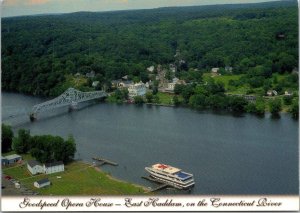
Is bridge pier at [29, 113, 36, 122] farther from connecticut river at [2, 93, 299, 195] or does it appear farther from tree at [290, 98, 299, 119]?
tree at [290, 98, 299, 119]

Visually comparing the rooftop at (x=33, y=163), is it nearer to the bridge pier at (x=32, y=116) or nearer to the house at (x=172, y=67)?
the bridge pier at (x=32, y=116)

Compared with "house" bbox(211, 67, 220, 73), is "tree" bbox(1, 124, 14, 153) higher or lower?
lower

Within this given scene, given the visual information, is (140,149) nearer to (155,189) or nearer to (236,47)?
(155,189)

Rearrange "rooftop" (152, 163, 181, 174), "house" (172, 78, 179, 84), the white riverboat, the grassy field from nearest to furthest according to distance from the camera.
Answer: the grassy field < the white riverboat < "rooftop" (152, 163, 181, 174) < "house" (172, 78, 179, 84)

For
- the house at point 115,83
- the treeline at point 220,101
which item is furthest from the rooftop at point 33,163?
the house at point 115,83

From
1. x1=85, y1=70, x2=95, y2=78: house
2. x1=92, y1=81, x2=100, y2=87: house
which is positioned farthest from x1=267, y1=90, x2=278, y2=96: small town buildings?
x1=85, y1=70, x2=95, y2=78: house

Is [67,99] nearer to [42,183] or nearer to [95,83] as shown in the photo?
[95,83]
